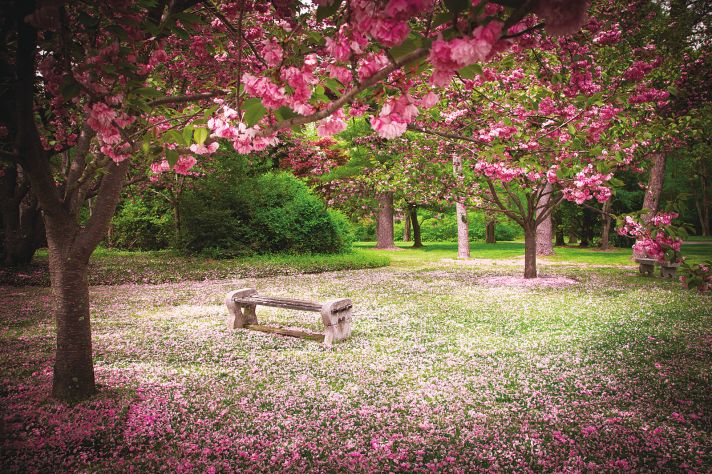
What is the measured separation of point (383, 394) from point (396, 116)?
325 centimetres

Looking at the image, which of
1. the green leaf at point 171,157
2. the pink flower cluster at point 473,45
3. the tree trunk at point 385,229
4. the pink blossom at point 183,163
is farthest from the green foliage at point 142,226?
the pink flower cluster at point 473,45

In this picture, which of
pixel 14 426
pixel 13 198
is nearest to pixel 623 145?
pixel 14 426

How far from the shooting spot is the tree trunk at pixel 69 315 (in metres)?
4.06

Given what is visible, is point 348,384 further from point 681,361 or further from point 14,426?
point 681,361

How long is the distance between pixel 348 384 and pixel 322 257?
45.8 feet

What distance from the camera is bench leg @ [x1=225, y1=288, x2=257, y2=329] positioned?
7387mm

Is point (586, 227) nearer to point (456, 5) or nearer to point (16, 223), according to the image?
point (16, 223)

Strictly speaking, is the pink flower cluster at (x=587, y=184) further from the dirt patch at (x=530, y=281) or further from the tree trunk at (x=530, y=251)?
the tree trunk at (x=530, y=251)

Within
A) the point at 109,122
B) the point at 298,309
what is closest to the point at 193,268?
the point at 298,309

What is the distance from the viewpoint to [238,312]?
24.4ft

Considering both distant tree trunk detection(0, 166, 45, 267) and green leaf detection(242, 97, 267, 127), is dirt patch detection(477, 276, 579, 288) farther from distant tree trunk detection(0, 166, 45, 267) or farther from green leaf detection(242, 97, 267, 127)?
distant tree trunk detection(0, 166, 45, 267)

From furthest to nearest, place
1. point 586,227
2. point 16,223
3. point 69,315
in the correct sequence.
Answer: point 586,227
point 16,223
point 69,315

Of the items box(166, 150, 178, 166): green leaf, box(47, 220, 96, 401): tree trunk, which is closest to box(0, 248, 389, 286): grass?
box(47, 220, 96, 401): tree trunk

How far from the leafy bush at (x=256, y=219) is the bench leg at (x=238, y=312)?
11287 mm
